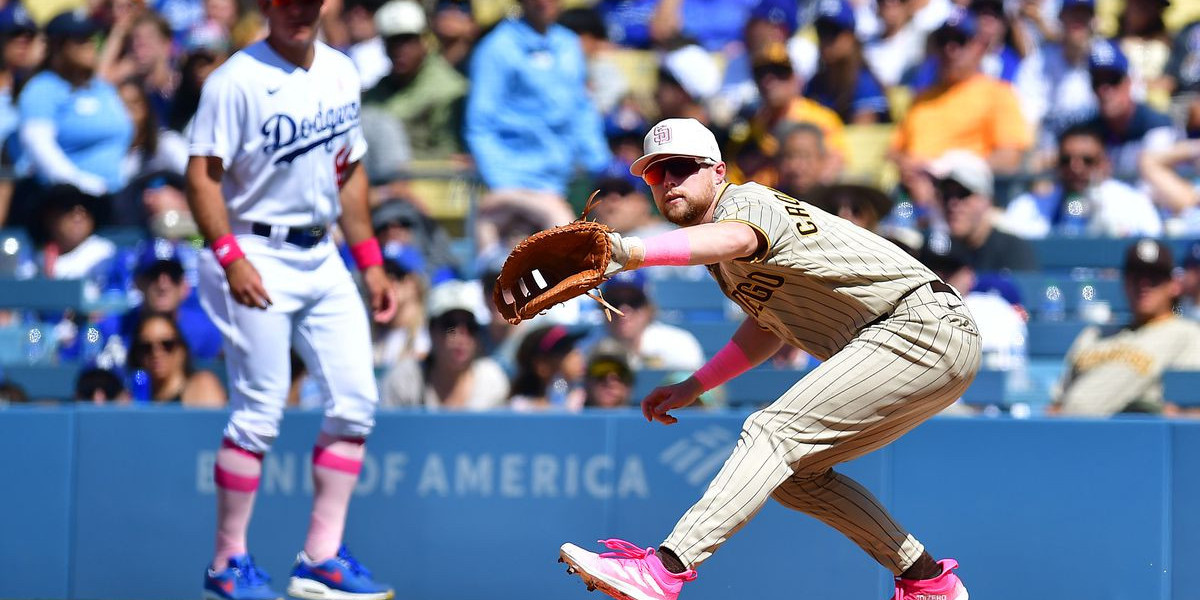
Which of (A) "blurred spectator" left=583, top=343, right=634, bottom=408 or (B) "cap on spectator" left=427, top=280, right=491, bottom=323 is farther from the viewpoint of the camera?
(B) "cap on spectator" left=427, top=280, right=491, bottom=323

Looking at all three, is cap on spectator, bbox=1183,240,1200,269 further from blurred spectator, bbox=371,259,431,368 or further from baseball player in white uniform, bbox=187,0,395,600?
baseball player in white uniform, bbox=187,0,395,600

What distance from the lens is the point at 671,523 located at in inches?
235

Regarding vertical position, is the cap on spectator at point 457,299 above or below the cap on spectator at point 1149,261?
below

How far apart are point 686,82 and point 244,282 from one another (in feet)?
19.7

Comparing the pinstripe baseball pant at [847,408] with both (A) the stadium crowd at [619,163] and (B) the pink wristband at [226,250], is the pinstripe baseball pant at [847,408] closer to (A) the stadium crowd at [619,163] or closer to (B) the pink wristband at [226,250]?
(B) the pink wristband at [226,250]

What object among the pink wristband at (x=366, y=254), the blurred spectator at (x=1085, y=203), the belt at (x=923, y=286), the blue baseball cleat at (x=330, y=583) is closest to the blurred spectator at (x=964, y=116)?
the blurred spectator at (x=1085, y=203)

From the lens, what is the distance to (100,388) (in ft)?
23.6

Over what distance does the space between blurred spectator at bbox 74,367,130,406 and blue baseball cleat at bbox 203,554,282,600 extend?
7.41ft

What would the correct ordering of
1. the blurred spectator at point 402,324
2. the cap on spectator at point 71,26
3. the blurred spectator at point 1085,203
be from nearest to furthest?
1. the blurred spectator at point 402,324
2. the blurred spectator at point 1085,203
3. the cap on spectator at point 71,26

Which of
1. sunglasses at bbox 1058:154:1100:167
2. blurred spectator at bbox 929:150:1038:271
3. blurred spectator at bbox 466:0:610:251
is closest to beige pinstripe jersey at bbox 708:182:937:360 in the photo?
blurred spectator at bbox 929:150:1038:271

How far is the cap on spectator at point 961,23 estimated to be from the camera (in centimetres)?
895

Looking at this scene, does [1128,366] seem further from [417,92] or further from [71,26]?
[71,26]

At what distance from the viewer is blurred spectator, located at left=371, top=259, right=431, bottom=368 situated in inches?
312

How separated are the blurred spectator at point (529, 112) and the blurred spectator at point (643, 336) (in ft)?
5.41
